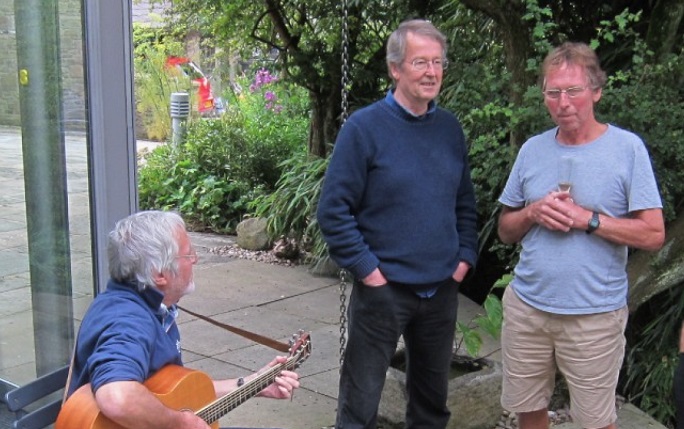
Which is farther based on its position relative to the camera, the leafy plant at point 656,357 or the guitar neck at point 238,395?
the leafy plant at point 656,357

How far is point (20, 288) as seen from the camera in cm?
377

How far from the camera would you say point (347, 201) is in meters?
3.16

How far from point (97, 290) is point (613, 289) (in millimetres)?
1995

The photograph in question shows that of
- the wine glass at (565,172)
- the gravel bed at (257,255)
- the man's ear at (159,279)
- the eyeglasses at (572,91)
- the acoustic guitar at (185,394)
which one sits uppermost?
the eyeglasses at (572,91)

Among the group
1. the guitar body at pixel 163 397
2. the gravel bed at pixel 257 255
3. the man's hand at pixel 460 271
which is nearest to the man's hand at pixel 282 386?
the guitar body at pixel 163 397

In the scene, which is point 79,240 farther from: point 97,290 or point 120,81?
point 120,81

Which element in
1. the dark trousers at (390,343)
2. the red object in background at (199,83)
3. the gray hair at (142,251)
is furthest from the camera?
the red object in background at (199,83)

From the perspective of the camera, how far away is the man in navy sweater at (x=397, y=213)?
10.3ft

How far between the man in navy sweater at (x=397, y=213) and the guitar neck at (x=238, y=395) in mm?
533

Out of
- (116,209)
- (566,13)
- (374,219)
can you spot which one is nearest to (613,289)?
(374,219)

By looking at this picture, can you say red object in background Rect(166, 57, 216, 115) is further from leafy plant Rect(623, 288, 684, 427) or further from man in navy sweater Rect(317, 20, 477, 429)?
man in navy sweater Rect(317, 20, 477, 429)

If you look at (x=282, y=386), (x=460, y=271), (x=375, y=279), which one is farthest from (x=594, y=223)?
(x=282, y=386)

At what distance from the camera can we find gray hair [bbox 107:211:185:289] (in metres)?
2.46

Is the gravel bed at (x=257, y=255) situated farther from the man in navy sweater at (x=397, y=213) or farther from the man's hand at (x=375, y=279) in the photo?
the man's hand at (x=375, y=279)
